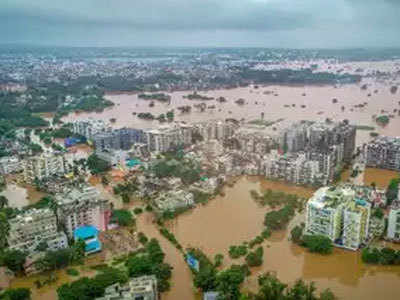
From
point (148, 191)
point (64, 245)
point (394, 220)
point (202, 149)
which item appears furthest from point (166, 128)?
point (394, 220)

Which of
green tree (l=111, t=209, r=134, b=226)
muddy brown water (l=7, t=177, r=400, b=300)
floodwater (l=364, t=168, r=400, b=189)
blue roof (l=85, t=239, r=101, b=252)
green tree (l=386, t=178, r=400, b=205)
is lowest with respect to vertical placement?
muddy brown water (l=7, t=177, r=400, b=300)

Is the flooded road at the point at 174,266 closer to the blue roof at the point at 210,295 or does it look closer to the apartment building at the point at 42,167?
the blue roof at the point at 210,295

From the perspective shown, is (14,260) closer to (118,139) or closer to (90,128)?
(118,139)

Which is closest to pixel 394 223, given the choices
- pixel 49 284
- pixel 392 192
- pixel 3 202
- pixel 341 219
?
pixel 341 219

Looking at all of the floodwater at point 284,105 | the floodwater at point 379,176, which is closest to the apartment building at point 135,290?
the floodwater at point 379,176

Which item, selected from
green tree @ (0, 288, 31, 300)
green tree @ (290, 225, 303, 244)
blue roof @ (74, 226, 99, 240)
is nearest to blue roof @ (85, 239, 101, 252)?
blue roof @ (74, 226, 99, 240)

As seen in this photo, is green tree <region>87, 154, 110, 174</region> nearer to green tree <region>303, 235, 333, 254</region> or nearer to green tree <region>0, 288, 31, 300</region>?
green tree <region>0, 288, 31, 300</region>
